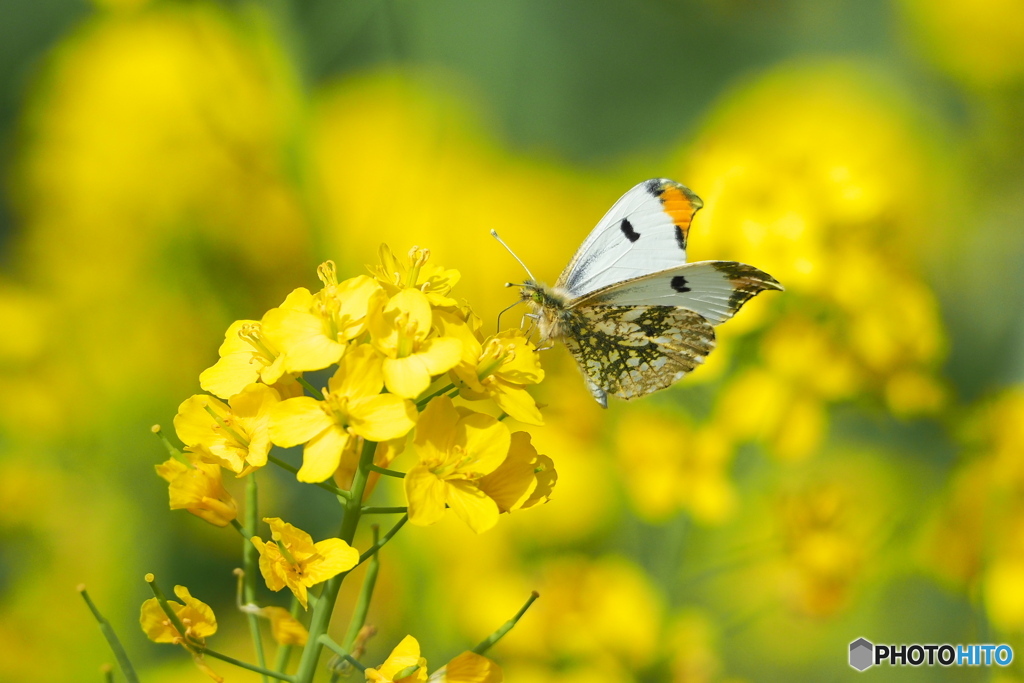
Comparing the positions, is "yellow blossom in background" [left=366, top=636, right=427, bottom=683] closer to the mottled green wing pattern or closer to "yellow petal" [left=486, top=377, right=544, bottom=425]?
"yellow petal" [left=486, top=377, right=544, bottom=425]

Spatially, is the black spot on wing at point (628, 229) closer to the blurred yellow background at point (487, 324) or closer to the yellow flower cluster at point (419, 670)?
the blurred yellow background at point (487, 324)

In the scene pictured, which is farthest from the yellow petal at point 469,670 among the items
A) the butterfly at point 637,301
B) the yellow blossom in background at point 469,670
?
the butterfly at point 637,301

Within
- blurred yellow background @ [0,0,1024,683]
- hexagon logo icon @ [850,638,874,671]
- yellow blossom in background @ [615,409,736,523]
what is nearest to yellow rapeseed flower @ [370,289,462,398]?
blurred yellow background @ [0,0,1024,683]

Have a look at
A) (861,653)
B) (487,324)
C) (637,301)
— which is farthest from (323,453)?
(861,653)

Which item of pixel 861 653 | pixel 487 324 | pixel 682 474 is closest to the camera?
pixel 682 474

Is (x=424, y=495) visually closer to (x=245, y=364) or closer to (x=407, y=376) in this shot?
(x=407, y=376)

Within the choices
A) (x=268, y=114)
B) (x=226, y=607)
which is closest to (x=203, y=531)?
(x=226, y=607)
